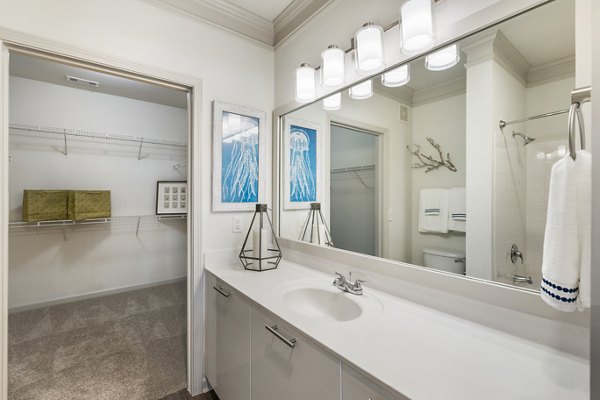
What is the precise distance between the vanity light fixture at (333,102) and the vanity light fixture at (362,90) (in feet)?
0.29

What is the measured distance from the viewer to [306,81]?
65.5 inches

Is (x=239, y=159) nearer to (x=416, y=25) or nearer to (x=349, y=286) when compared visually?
(x=349, y=286)

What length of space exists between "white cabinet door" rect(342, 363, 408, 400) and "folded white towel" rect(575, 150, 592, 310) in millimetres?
471

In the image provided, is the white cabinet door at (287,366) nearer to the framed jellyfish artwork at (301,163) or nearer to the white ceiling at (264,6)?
the framed jellyfish artwork at (301,163)

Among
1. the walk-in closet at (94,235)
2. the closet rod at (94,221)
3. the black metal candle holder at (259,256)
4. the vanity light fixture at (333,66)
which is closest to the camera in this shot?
the vanity light fixture at (333,66)

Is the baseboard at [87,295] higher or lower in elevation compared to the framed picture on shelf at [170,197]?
lower

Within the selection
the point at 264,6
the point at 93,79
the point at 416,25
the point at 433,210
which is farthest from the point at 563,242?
the point at 93,79

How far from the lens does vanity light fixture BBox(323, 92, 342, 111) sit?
1584mm

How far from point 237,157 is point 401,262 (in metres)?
1.26

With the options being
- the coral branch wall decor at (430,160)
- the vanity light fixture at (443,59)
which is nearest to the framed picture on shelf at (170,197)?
the coral branch wall decor at (430,160)

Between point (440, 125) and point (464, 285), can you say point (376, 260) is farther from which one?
point (440, 125)

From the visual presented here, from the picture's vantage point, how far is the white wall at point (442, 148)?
1062mm

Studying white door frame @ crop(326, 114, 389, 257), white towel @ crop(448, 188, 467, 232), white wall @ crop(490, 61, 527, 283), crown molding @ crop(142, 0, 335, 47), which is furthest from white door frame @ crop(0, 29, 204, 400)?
white wall @ crop(490, 61, 527, 283)

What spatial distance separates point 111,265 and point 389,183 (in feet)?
11.5
